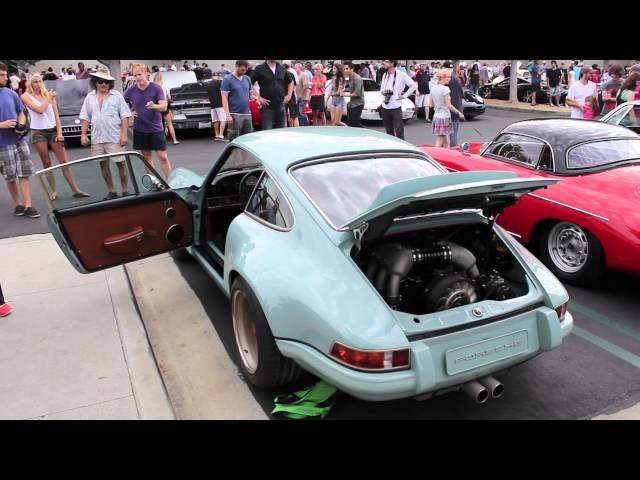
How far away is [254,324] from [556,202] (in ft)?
9.75

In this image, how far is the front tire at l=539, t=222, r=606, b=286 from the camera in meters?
4.15

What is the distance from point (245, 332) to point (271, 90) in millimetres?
6249

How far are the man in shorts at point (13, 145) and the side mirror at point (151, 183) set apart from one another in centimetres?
322

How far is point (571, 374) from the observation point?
3.23 meters

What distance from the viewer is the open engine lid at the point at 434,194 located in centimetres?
236

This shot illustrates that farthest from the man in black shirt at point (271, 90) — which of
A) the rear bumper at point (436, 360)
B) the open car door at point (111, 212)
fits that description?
the rear bumper at point (436, 360)

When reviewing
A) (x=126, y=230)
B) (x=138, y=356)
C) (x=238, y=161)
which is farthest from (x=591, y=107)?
(x=138, y=356)

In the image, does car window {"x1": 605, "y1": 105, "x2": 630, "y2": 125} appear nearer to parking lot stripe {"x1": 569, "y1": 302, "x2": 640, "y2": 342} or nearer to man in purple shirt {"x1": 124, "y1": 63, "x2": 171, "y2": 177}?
parking lot stripe {"x1": 569, "y1": 302, "x2": 640, "y2": 342}

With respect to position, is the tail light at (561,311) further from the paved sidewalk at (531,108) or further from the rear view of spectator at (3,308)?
the paved sidewalk at (531,108)

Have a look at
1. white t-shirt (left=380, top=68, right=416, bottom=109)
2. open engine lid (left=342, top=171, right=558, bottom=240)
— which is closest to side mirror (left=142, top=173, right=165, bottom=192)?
open engine lid (left=342, top=171, right=558, bottom=240)

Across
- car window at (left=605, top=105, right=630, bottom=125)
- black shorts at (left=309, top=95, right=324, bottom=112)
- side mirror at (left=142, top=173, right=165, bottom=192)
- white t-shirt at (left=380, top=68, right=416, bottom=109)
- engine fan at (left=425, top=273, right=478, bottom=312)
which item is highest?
white t-shirt at (left=380, top=68, right=416, bottom=109)

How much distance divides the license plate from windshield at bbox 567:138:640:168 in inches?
108
